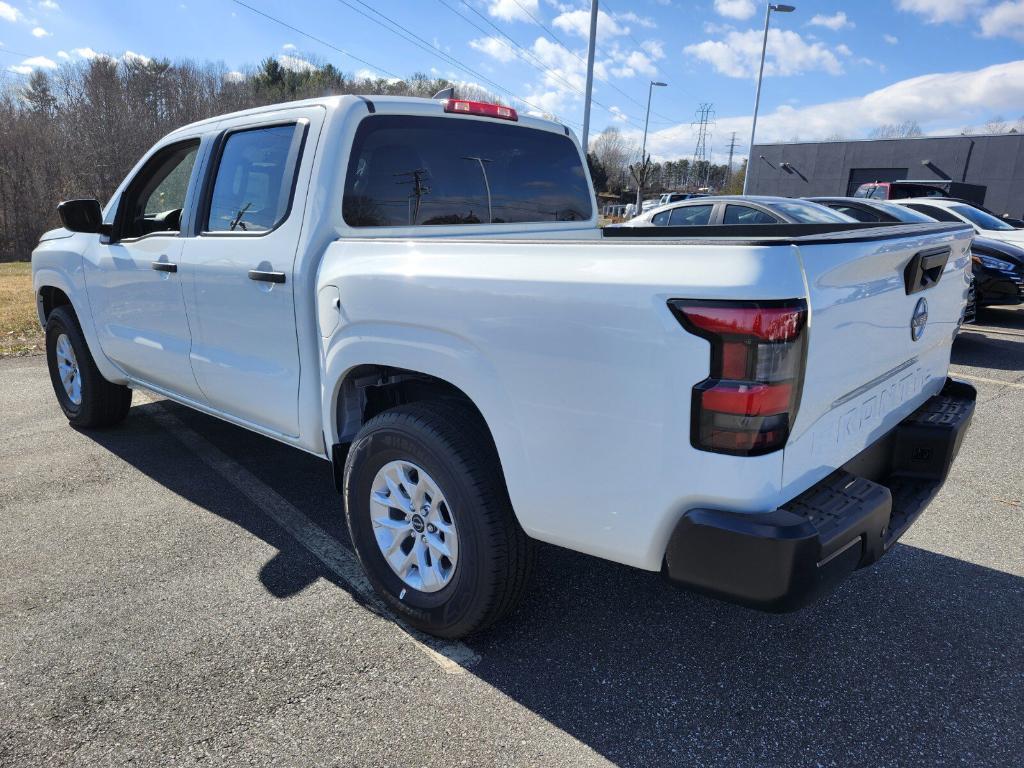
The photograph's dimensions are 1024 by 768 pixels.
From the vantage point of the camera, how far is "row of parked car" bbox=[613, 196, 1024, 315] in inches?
307

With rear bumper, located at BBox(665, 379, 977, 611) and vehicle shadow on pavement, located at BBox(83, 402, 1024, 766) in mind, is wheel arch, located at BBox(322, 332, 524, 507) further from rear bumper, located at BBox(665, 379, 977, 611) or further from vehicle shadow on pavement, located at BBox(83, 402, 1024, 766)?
vehicle shadow on pavement, located at BBox(83, 402, 1024, 766)

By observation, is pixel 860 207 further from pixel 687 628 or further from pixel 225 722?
pixel 225 722

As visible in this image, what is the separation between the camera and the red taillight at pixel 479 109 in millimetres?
3367

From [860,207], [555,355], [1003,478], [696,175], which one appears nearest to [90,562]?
[555,355]

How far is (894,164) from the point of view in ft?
124

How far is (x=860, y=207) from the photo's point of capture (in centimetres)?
940

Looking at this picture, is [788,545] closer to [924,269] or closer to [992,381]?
[924,269]

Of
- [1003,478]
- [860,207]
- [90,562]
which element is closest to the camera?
[90,562]

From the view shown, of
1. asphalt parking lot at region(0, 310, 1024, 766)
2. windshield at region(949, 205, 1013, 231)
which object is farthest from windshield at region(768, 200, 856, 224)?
windshield at region(949, 205, 1013, 231)

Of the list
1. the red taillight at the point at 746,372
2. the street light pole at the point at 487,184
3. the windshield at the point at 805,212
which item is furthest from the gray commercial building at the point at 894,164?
the red taillight at the point at 746,372

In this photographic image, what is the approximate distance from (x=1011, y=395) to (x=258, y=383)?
21.2 ft

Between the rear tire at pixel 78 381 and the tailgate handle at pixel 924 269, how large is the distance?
4.81 m

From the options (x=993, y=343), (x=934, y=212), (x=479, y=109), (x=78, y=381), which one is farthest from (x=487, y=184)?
(x=934, y=212)

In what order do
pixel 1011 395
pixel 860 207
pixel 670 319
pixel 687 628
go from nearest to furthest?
pixel 670 319
pixel 687 628
pixel 1011 395
pixel 860 207
